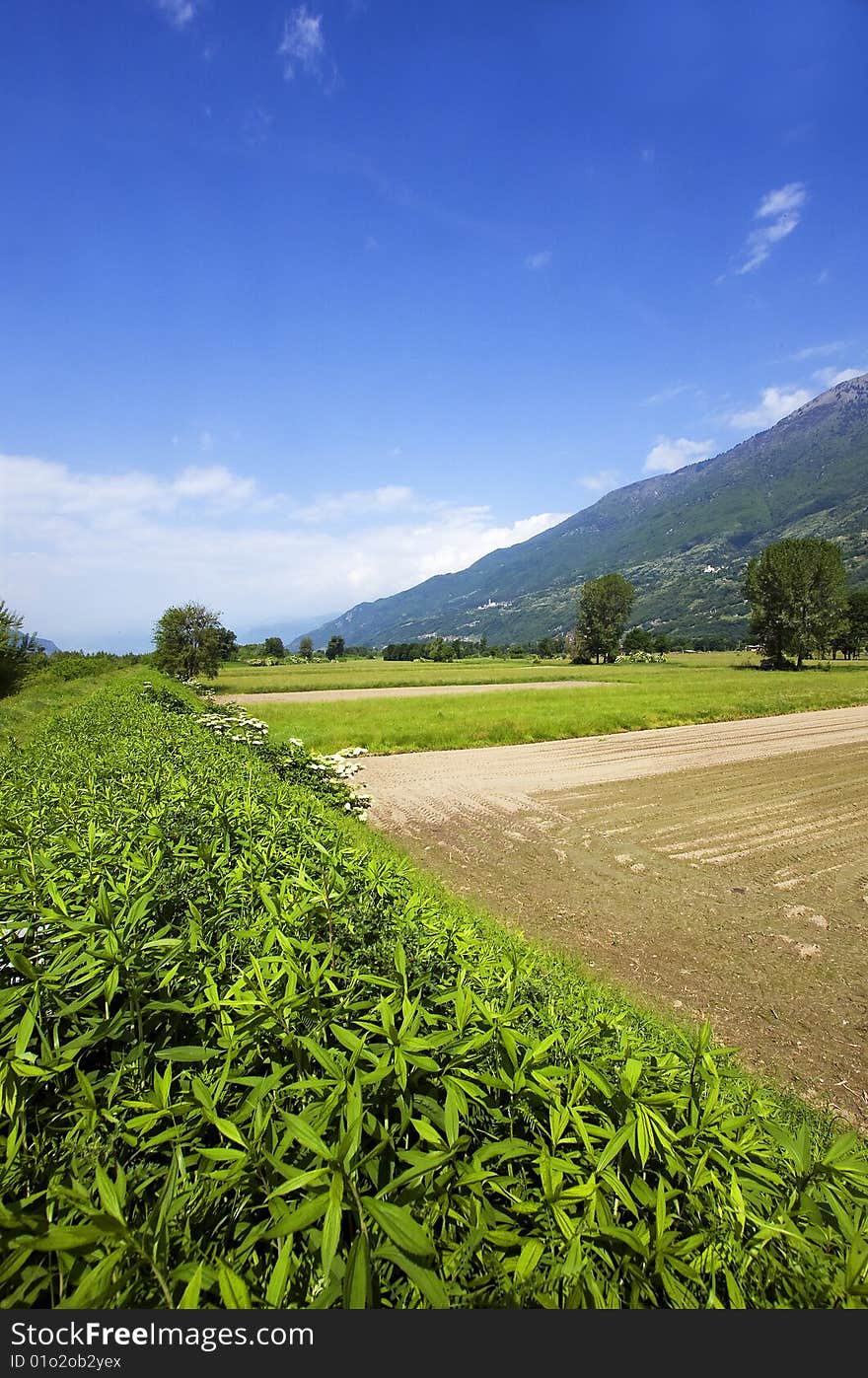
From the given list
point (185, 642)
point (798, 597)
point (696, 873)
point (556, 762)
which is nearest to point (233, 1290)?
point (696, 873)

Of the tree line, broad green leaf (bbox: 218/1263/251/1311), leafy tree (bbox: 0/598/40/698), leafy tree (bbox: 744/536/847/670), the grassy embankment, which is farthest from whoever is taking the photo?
leafy tree (bbox: 744/536/847/670)

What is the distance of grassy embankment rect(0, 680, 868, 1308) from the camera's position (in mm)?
1320

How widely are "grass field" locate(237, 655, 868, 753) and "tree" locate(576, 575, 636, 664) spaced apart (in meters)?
60.4

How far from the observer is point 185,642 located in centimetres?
4959

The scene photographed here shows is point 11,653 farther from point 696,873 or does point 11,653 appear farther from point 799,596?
point 799,596

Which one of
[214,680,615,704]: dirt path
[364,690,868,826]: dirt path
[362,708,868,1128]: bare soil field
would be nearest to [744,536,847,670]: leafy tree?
[214,680,615,704]: dirt path

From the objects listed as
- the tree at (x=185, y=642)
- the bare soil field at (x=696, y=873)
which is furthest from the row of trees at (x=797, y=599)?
the tree at (x=185, y=642)

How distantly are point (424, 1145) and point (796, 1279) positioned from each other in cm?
107

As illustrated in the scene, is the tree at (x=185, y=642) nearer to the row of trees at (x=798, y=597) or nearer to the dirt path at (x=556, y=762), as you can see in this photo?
the dirt path at (x=556, y=762)

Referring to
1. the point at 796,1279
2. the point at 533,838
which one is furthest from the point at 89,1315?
the point at 533,838

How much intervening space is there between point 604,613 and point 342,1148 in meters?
112

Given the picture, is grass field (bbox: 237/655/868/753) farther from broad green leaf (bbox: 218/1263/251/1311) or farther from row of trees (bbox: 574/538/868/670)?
row of trees (bbox: 574/538/868/670)

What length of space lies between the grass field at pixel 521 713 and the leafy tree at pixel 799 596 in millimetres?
31443

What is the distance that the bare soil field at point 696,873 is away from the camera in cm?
608
